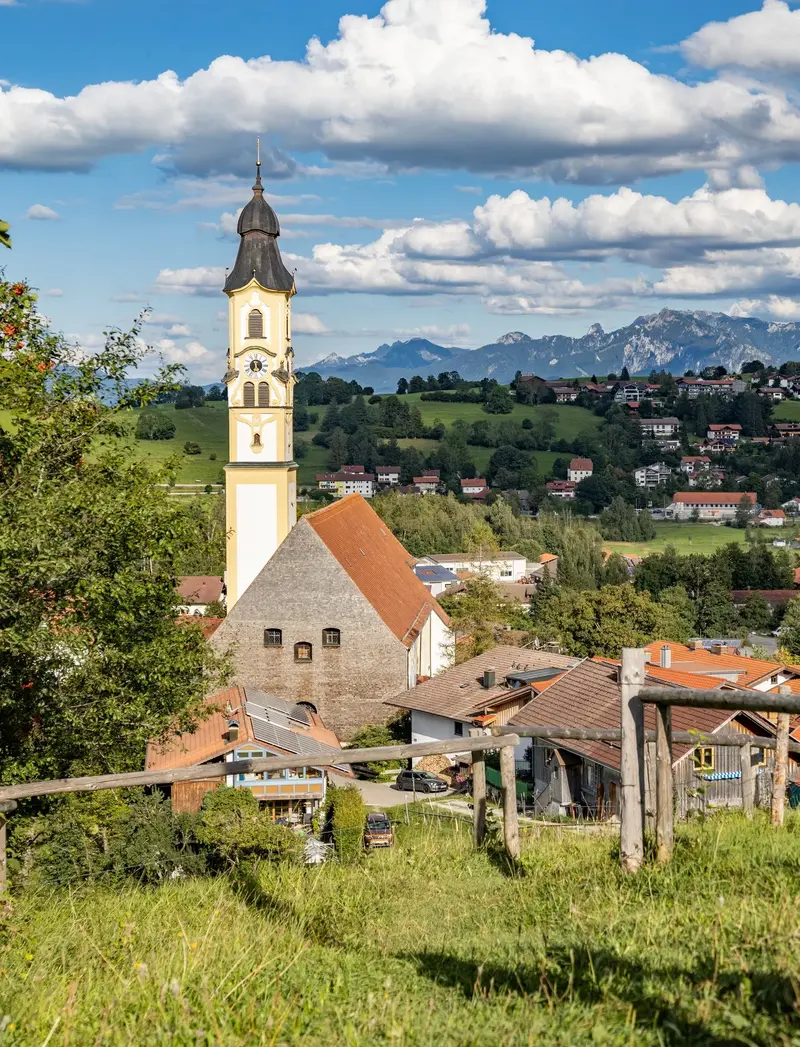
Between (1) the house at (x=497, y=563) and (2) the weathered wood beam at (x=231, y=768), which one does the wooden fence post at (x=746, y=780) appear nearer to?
(2) the weathered wood beam at (x=231, y=768)

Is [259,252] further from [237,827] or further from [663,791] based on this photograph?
[663,791]

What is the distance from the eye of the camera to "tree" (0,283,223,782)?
9305mm

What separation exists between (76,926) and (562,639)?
42.9 meters

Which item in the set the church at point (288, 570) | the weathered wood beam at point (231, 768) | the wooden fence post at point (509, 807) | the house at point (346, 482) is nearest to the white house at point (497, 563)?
the church at point (288, 570)

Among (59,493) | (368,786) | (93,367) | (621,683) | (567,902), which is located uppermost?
(93,367)

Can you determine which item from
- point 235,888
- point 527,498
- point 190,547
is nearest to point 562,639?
point 190,547

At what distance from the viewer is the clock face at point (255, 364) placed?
42125 mm

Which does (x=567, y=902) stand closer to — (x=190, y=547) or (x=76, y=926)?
(x=76, y=926)

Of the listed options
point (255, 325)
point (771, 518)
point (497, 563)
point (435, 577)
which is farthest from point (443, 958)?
point (771, 518)

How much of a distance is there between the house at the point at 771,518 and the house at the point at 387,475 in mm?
59152

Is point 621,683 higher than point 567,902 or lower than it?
higher

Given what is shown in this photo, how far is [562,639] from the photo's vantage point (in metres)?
47.9

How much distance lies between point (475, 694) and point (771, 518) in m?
143

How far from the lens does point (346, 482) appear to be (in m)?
168
